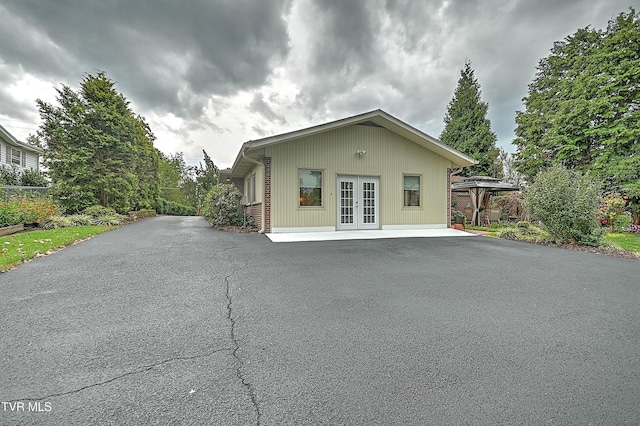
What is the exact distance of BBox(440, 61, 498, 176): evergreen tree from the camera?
75.8 feet

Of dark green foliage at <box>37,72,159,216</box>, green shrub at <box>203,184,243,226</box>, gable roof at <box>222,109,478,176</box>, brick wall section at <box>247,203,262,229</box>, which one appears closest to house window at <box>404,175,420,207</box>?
gable roof at <box>222,109,478,176</box>

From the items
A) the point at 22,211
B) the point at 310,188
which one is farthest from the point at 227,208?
the point at 22,211

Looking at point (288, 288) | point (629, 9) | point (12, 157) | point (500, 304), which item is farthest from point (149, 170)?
point (629, 9)

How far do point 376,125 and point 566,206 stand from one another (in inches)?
253

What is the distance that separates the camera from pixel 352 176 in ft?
34.7

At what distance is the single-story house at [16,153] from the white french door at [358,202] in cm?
2111

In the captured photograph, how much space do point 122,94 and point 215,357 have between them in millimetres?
18963

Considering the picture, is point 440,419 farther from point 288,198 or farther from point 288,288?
point 288,198

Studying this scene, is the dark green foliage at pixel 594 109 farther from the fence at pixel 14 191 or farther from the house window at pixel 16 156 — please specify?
the house window at pixel 16 156

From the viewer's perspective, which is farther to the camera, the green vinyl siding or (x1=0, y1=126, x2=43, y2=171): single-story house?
(x1=0, y1=126, x2=43, y2=171): single-story house

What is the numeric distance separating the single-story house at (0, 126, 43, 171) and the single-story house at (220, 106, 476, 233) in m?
17.8

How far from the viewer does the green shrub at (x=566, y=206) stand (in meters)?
7.37

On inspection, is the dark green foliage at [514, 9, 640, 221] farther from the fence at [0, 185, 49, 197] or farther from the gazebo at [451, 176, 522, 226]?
the fence at [0, 185, 49, 197]

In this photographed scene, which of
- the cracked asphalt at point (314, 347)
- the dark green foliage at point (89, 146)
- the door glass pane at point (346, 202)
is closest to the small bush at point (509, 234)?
the cracked asphalt at point (314, 347)
